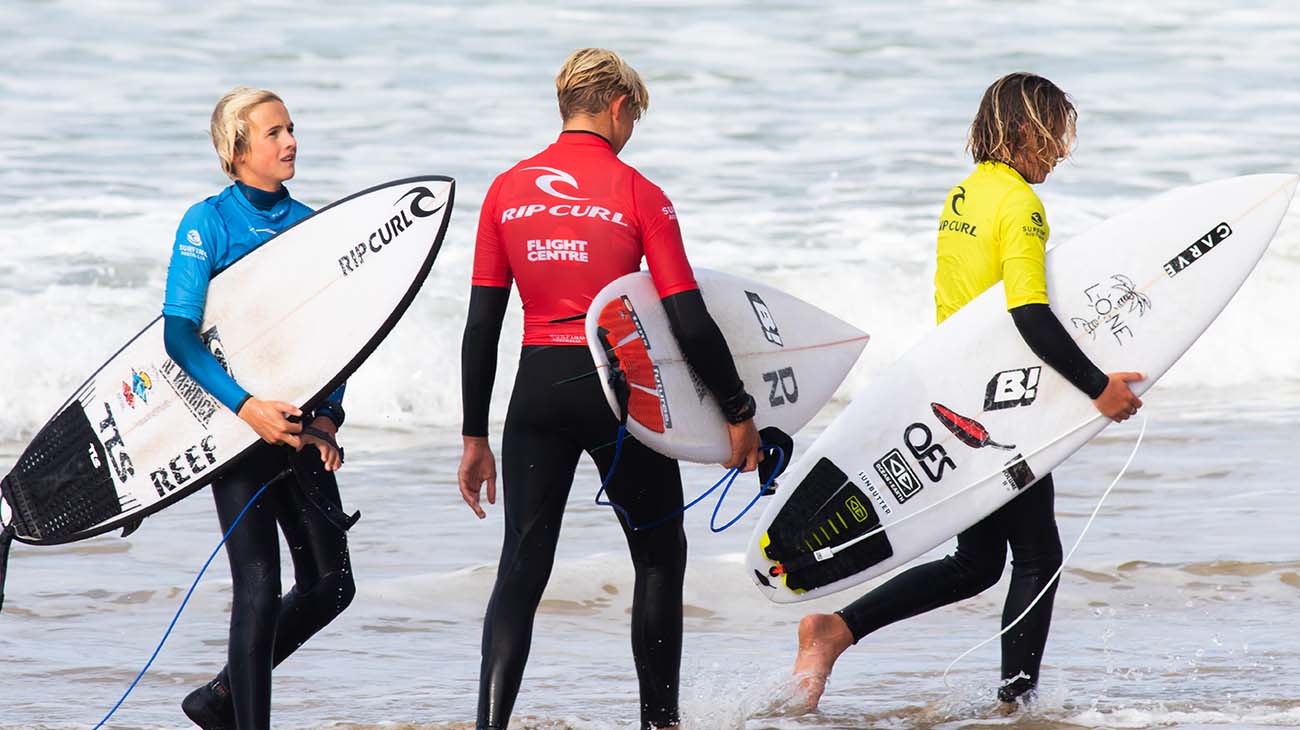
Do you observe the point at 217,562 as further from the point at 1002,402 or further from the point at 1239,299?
the point at 1239,299

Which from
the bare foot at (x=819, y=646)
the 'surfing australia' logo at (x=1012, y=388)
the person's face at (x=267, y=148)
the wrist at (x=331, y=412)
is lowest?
the bare foot at (x=819, y=646)

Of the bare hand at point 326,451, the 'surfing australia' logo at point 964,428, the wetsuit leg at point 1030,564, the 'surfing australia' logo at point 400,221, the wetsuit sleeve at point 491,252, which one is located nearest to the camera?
the wetsuit sleeve at point 491,252

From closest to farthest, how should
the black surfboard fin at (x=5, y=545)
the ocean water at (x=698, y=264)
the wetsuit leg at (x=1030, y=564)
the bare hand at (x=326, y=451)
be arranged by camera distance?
the bare hand at (x=326, y=451) → the black surfboard fin at (x=5, y=545) → the wetsuit leg at (x=1030, y=564) → the ocean water at (x=698, y=264)

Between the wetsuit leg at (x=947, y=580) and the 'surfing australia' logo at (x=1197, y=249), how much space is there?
81cm

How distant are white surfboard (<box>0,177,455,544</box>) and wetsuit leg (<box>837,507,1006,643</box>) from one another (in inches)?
53.1

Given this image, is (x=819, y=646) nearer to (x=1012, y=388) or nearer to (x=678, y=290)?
(x=1012, y=388)

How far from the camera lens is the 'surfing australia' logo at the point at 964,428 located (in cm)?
390

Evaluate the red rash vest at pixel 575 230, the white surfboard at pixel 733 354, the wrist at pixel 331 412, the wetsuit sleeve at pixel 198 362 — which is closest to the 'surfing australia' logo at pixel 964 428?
the white surfboard at pixel 733 354

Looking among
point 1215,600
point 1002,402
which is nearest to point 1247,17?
point 1215,600

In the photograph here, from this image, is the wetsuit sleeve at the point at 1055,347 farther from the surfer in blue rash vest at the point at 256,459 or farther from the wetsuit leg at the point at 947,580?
the surfer in blue rash vest at the point at 256,459

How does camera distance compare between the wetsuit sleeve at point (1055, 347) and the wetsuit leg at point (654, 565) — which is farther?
the wetsuit sleeve at point (1055, 347)

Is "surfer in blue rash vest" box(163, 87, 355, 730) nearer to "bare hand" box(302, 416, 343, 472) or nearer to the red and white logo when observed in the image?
"bare hand" box(302, 416, 343, 472)

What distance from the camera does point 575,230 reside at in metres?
3.12

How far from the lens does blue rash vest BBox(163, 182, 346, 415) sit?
10.5 feet
